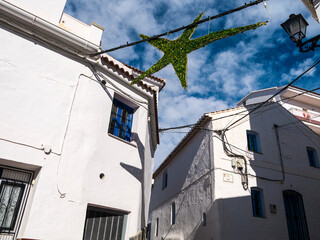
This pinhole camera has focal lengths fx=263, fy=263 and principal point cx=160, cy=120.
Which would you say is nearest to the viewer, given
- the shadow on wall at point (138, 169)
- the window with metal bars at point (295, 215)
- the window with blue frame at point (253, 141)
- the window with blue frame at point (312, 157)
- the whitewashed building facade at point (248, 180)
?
the shadow on wall at point (138, 169)

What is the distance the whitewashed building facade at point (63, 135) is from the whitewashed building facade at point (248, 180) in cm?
472

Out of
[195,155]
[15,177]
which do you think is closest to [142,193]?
[15,177]

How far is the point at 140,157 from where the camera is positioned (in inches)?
323

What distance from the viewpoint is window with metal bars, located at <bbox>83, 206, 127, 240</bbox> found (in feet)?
21.6

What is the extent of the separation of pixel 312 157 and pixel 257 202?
5.07 m

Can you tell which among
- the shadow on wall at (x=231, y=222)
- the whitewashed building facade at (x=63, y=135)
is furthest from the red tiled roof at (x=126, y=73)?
the shadow on wall at (x=231, y=222)

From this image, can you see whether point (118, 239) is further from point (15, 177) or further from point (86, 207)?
point (15, 177)

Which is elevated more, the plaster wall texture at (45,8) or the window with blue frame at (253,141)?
the plaster wall texture at (45,8)

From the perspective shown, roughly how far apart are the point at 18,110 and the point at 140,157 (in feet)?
12.1

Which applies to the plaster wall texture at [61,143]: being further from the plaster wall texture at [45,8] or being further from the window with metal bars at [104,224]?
the plaster wall texture at [45,8]

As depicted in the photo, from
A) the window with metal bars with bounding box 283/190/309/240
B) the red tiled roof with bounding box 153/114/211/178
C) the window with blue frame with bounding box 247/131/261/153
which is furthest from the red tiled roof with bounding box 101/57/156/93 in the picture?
the window with metal bars with bounding box 283/190/309/240

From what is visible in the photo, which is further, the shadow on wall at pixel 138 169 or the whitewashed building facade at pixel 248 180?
the whitewashed building facade at pixel 248 180

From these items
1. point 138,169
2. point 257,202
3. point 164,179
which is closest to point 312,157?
point 257,202

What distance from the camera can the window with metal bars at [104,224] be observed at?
259 inches
